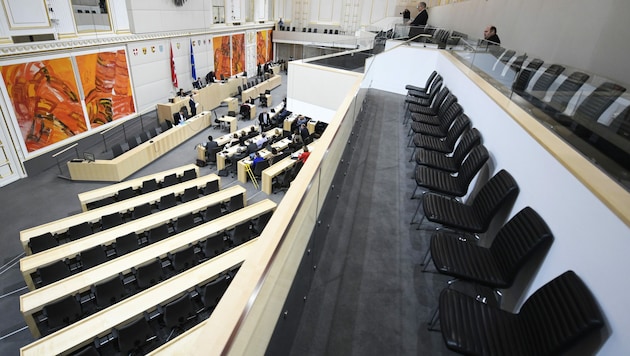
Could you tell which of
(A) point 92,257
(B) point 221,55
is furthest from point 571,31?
(B) point 221,55

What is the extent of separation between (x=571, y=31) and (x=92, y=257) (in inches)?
358

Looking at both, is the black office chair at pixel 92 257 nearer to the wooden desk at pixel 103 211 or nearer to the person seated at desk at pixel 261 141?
the wooden desk at pixel 103 211

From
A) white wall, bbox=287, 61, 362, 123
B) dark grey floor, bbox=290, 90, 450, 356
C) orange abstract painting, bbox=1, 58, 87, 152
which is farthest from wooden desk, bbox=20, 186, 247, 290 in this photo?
orange abstract painting, bbox=1, 58, 87, 152

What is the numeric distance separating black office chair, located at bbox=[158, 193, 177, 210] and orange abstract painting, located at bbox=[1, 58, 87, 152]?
15.2ft

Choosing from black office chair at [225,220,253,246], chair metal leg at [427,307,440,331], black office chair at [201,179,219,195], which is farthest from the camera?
black office chair at [201,179,219,195]

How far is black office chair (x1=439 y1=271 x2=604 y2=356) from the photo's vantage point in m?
1.54

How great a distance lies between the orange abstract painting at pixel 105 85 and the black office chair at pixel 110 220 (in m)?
5.64

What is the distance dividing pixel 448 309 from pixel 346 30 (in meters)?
23.8

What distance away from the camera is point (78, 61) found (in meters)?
9.57

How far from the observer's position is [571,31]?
5.67 meters

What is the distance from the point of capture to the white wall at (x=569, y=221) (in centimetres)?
142

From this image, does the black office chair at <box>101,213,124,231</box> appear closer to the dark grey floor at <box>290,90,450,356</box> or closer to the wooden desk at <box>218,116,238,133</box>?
the dark grey floor at <box>290,90,450,356</box>

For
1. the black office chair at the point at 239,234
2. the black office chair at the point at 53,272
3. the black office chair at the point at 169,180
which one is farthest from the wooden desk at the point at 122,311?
the black office chair at the point at 169,180

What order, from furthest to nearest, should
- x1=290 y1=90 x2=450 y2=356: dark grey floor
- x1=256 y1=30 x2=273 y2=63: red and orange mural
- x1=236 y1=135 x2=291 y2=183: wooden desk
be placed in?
x1=256 y1=30 x2=273 y2=63: red and orange mural, x1=236 y1=135 x2=291 y2=183: wooden desk, x1=290 y1=90 x2=450 y2=356: dark grey floor
